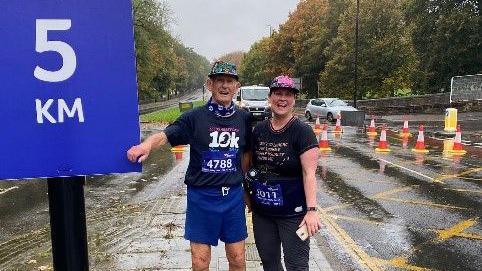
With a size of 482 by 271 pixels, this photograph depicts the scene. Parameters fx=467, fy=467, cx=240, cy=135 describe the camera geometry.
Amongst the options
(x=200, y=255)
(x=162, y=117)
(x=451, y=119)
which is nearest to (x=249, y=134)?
(x=200, y=255)

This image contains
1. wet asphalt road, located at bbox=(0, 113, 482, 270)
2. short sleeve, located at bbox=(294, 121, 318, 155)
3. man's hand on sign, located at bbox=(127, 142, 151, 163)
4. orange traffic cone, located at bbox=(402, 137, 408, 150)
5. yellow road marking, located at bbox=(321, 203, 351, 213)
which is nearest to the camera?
man's hand on sign, located at bbox=(127, 142, 151, 163)

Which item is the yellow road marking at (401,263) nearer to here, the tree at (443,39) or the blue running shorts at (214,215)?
the blue running shorts at (214,215)

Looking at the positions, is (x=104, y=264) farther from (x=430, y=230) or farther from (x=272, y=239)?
(x=430, y=230)

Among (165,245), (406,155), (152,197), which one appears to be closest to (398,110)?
(406,155)

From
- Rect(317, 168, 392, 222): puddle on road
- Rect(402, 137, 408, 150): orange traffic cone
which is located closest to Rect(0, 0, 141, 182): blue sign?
Rect(317, 168, 392, 222): puddle on road

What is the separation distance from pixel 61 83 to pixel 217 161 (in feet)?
5.29

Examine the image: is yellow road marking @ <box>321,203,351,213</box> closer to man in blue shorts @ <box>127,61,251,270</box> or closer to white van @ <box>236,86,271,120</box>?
man in blue shorts @ <box>127,61,251,270</box>

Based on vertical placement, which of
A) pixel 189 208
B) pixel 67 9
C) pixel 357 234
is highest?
pixel 67 9

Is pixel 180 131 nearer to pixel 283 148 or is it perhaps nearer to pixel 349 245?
pixel 283 148

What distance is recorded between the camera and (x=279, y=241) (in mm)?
3562

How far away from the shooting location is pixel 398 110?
3519 cm

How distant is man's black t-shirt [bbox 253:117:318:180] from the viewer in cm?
337

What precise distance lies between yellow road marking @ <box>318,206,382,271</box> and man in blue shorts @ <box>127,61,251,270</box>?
235 centimetres

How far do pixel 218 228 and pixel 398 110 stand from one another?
34.1 m
